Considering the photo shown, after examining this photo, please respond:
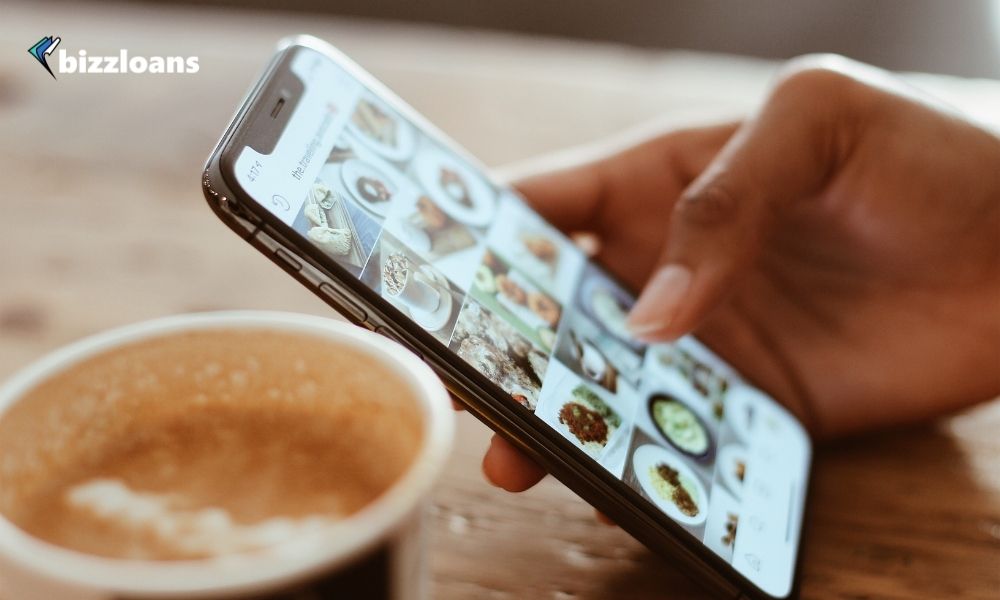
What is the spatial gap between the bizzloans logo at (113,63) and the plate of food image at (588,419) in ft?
2.79

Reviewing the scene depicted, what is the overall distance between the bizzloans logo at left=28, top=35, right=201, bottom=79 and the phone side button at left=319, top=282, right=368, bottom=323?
32.0 inches

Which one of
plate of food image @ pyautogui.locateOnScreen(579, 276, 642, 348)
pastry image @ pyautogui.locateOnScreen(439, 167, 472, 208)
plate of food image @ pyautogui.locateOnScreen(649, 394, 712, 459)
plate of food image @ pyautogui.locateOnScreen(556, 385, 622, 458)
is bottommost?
plate of food image @ pyautogui.locateOnScreen(649, 394, 712, 459)

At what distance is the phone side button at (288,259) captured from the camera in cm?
46

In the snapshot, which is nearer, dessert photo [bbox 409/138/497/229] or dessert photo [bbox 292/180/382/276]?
dessert photo [bbox 292/180/382/276]

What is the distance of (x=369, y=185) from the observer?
21.7 inches

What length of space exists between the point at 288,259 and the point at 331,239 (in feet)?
0.08

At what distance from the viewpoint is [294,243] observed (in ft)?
1.50

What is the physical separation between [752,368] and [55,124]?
31.7 inches

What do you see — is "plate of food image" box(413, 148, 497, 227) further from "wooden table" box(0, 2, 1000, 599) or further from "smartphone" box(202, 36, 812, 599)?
"wooden table" box(0, 2, 1000, 599)

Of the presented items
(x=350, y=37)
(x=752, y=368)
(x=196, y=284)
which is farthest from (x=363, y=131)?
(x=350, y=37)

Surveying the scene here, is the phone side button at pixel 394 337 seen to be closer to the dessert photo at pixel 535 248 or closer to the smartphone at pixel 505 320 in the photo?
the smartphone at pixel 505 320

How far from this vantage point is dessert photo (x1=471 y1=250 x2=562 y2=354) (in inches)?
21.9

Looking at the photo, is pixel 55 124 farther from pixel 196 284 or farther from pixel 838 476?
pixel 838 476

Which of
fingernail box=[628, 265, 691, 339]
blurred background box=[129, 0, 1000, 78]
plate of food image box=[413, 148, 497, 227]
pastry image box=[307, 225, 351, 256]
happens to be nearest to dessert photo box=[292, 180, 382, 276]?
pastry image box=[307, 225, 351, 256]
